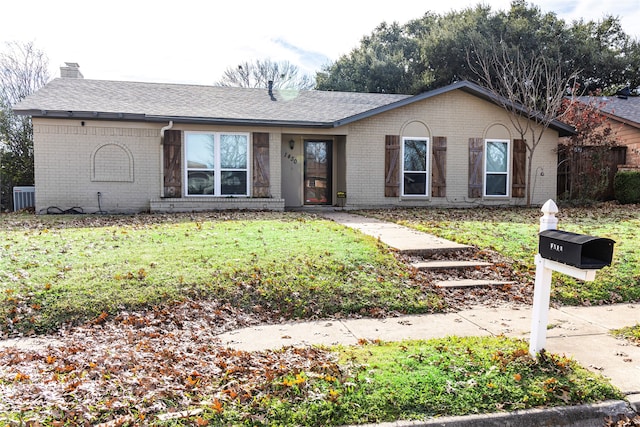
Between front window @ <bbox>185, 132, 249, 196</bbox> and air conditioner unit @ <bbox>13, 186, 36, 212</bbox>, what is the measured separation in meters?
5.08

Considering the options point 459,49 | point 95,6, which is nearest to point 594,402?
point 95,6

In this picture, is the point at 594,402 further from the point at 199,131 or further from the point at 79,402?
the point at 199,131

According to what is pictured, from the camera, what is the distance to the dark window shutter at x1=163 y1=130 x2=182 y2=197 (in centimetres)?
1366

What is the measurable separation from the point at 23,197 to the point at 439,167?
42.3 feet

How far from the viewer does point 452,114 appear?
15.3m

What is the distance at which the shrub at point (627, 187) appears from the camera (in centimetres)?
1642

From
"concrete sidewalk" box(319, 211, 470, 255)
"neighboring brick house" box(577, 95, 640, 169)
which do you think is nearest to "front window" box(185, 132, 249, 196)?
"concrete sidewalk" box(319, 211, 470, 255)

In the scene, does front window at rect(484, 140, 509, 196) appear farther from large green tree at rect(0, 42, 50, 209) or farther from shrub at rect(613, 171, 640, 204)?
large green tree at rect(0, 42, 50, 209)

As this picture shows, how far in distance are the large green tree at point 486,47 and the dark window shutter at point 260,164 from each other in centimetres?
1571

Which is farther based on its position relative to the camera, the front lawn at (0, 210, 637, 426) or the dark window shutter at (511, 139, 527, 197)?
the dark window shutter at (511, 139, 527, 197)

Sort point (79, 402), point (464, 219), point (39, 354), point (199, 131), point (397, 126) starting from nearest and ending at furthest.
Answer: point (79, 402)
point (39, 354)
point (464, 219)
point (199, 131)
point (397, 126)

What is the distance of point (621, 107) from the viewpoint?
20328 millimetres

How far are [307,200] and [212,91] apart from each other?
16.6 feet

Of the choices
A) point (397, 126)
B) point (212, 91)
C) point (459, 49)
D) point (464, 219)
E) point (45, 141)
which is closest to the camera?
point (464, 219)
